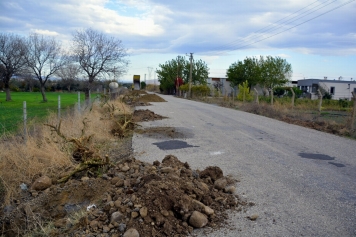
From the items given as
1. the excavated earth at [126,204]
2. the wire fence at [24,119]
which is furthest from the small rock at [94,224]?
the wire fence at [24,119]

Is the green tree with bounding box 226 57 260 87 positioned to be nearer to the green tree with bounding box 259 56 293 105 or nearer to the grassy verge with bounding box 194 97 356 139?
the green tree with bounding box 259 56 293 105

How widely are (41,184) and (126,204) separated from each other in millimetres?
2110

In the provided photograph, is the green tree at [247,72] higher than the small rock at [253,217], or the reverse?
the green tree at [247,72]

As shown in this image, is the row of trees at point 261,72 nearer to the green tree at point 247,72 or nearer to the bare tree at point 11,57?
the green tree at point 247,72

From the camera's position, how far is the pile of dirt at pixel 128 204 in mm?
4719

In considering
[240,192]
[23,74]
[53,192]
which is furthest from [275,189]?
[23,74]

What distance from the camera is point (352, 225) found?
4.96m

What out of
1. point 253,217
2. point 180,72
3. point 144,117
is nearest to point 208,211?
point 253,217

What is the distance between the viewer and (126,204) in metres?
5.12

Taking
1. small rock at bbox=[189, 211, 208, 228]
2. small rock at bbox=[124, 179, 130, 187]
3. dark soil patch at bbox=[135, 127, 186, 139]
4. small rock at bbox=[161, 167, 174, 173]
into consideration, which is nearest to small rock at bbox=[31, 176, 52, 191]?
small rock at bbox=[124, 179, 130, 187]

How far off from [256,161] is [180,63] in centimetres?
7582

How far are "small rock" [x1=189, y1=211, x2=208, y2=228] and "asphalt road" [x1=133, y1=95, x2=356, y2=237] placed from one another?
0.35 ft

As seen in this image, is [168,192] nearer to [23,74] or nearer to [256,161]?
[256,161]

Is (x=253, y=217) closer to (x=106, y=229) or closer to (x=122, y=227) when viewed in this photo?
(x=122, y=227)
